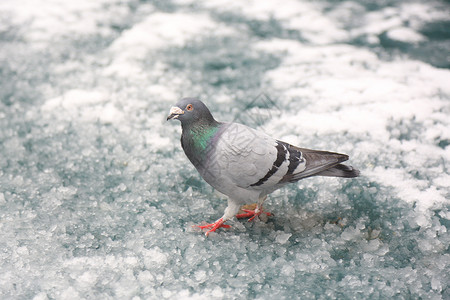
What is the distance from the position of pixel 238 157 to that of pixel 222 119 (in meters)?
1.27

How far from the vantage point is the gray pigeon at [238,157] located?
2566 mm

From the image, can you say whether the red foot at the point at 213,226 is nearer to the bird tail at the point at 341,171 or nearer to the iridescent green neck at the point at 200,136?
the iridescent green neck at the point at 200,136

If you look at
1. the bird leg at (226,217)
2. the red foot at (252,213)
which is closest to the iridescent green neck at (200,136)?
the bird leg at (226,217)

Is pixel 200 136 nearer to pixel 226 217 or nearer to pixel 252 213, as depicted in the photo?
pixel 226 217

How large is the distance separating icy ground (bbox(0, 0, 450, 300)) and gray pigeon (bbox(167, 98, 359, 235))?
352mm

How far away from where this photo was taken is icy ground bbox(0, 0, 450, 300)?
255cm

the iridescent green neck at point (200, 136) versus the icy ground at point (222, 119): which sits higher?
the iridescent green neck at point (200, 136)

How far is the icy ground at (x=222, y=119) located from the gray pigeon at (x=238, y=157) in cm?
35

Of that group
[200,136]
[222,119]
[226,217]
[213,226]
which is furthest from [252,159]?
[222,119]

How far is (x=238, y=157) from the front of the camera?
2561mm

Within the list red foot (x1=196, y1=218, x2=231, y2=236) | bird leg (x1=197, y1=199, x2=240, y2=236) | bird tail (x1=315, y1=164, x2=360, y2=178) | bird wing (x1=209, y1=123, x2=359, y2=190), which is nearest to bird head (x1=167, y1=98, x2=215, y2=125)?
bird wing (x1=209, y1=123, x2=359, y2=190)

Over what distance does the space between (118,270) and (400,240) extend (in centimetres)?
153

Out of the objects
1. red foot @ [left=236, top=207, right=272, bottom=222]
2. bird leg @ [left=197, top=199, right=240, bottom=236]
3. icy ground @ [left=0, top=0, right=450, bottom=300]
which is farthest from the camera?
red foot @ [left=236, top=207, right=272, bottom=222]

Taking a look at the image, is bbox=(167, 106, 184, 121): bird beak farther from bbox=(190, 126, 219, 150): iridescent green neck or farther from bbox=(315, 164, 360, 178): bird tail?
bbox=(315, 164, 360, 178): bird tail
